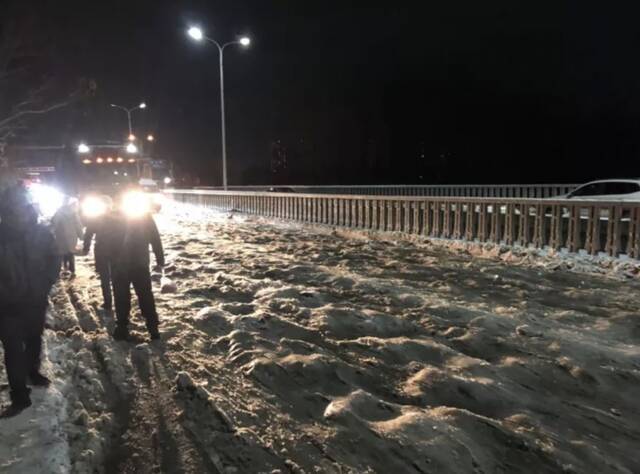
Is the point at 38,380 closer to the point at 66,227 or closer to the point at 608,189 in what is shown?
the point at 66,227

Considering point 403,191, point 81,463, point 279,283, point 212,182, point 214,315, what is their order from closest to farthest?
1. point 81,463
2. point 214,315
3. point 279,283
4. point 403,191
5. point 212,182

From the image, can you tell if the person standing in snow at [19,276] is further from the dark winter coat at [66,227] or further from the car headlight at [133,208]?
the dark winter coat at [66,227]

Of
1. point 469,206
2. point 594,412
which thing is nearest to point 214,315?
point 594,412

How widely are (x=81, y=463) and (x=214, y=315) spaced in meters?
3.60

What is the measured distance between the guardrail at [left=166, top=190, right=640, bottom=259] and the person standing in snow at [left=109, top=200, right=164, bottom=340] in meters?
8.62

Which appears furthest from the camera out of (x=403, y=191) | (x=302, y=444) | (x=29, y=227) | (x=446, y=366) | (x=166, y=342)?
(x=403, y=191)

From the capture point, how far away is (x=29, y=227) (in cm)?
444

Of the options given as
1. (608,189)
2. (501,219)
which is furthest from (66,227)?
(608,189)

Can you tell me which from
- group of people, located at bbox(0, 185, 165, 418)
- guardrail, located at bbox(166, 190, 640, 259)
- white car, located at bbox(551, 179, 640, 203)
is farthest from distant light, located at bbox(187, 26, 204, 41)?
group of people, located at bbox(0, 185, 165, 418)

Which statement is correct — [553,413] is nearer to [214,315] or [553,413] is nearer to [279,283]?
[214,315]

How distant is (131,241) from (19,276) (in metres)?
1.92

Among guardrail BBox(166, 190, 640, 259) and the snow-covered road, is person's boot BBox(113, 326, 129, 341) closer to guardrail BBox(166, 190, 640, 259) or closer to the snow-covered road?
the snow-covered road

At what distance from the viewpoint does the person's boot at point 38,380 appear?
4816 millimetres

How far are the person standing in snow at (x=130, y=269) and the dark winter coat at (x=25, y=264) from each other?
147 cm
